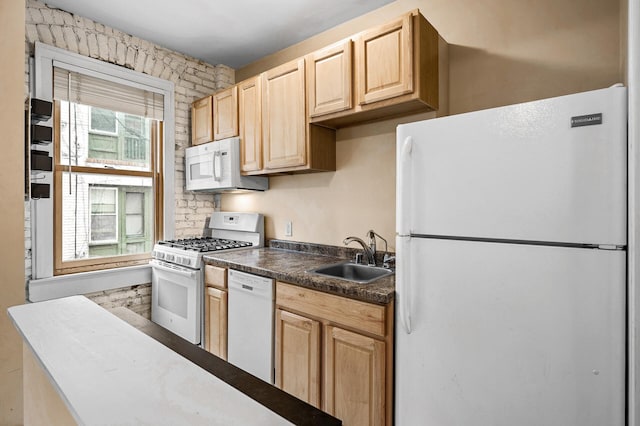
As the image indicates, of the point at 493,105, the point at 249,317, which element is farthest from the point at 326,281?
the point at 493,105

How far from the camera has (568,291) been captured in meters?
1.21

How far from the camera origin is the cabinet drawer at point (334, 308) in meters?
1.67

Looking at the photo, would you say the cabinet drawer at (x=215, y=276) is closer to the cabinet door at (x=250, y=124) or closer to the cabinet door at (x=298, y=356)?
the cabinet door at (x=298, y=356)

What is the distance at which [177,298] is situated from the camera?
9.37 ft

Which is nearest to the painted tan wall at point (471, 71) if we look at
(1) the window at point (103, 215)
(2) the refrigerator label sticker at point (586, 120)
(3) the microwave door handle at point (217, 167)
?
(3) the microwave door handle at point (217, 167)

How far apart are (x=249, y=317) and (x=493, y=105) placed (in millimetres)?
2093

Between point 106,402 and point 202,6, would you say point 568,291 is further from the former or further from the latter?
point 202,6

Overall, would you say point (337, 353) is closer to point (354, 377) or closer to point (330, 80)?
point (354, 377)

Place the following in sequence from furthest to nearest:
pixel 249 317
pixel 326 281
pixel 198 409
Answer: pixel 249 317 < pixel 326 281 < pixel 198 409

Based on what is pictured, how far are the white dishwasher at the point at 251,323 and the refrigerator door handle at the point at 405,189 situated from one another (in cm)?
99

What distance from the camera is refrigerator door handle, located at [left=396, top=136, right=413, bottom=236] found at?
1.60 m

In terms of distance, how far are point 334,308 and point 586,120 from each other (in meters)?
1.38

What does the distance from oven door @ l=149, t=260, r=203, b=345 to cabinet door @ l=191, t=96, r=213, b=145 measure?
4.16 feet

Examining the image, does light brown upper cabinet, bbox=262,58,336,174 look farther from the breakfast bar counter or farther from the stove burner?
the breakfast bar counter
